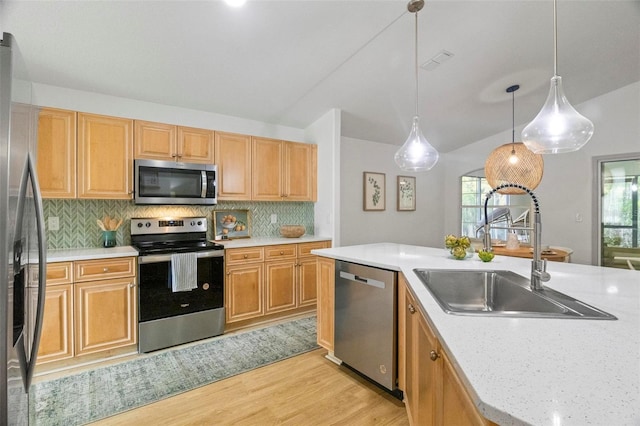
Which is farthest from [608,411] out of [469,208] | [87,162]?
[469,208]

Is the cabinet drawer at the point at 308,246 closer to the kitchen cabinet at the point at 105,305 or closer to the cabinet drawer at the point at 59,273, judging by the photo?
the kitchen cabinet at the point at 105,305

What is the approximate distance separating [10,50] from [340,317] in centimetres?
224

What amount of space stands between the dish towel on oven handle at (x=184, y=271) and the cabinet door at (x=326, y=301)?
1.21 meters

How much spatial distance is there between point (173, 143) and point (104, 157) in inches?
23.8

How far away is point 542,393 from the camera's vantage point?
0.62 meters

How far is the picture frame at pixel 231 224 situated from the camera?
354 cm

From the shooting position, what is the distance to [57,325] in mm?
2299

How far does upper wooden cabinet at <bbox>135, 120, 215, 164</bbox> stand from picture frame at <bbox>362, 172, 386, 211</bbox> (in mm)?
2522

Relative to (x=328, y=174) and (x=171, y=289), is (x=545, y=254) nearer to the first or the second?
(x=328, y=174)

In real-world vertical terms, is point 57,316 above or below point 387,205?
below

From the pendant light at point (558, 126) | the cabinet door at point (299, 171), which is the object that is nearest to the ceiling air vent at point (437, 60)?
the pendant light at point (558, 126)

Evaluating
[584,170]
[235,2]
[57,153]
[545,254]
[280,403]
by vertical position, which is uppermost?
[235,2]

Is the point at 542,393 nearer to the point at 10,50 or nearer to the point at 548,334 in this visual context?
the point at 548,334

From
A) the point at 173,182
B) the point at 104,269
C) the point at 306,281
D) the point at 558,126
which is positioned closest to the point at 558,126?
the point at 558,126
